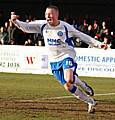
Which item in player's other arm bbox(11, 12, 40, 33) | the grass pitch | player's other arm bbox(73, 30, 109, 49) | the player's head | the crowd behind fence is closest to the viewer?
the grass pitch

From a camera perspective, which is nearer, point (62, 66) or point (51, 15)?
point (51, 15)

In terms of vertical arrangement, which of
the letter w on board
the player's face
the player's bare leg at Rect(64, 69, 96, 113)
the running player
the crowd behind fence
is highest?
the player's face

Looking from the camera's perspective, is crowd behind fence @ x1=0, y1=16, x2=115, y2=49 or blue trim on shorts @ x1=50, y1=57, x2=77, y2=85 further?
crowd behind fence @ x1=0, y1=16, x2=115, y2=49

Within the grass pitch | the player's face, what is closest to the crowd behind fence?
the grass pitch

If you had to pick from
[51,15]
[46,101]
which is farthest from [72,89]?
[46,101]

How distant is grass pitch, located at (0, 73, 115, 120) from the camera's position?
11.7m

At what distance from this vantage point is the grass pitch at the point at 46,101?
11703mm

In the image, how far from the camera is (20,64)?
82.6 feet

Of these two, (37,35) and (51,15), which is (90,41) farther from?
(37,35)

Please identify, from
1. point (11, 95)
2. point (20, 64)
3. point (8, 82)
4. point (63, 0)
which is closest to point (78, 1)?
point (63, 0)

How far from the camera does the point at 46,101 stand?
1434 centimetres

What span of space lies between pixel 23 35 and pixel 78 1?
6.13 m

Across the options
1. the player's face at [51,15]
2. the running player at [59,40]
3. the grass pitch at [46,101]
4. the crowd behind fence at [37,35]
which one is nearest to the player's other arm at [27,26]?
the running player at [59,40]

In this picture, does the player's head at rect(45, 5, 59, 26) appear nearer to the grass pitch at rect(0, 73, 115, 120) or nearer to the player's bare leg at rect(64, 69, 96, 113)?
the player's bare leg at rect(64, 69, 96, 113)
